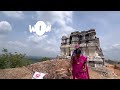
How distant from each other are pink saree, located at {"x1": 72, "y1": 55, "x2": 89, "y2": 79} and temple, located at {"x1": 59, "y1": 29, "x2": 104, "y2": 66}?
822 cm

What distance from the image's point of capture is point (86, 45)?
13.2 m

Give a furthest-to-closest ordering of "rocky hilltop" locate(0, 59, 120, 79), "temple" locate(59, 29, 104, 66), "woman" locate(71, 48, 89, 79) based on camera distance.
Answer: "temple" locate(59, 29, 104, 66)
"rocky hilltop" locate(0, 59, 120, 79)
"woman" locate(71, 48, 89, 79)

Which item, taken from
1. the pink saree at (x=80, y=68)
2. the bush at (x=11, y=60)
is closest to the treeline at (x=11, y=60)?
the bush at (x=11, y=60)

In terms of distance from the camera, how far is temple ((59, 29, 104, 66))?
41.7ft

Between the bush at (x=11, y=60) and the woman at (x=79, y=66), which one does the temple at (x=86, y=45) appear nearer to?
the bush at (x=11, y=60)

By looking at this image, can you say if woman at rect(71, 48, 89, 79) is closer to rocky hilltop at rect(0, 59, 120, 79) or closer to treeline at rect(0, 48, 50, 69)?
rocky hilltop at rect(0, 59, 120, 79)

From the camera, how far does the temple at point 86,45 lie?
12.7 m

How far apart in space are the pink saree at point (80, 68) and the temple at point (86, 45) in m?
8.22

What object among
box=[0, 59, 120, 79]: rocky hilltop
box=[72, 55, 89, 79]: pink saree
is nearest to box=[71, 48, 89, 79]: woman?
box=[72, 55, 89, 79]: pink saree
